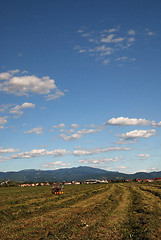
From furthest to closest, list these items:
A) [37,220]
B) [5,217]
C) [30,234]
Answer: [5,217]
[37,220]
[30,234]

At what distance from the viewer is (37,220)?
62.7 feet

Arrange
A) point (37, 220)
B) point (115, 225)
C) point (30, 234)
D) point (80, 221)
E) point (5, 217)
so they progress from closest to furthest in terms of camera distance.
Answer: point (30, 234) < point (115, 225) < point (80, 221) < point (37, 220) < point (5, 217)

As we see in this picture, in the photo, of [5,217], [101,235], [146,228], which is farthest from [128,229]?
[5,217]

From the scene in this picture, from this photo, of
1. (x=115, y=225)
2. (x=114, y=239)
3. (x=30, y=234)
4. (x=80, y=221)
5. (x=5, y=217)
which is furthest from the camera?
(x=5, y=217)

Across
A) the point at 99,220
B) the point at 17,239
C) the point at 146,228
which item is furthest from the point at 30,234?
the point at 146,228

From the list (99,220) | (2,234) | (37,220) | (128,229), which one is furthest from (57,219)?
(128,229)

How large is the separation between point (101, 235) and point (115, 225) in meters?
2.72

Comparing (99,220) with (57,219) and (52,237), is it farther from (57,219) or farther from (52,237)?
(52,237)

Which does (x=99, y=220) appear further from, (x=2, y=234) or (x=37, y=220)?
(x=2, y=234)

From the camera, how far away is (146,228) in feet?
48.6

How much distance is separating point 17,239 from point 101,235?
5.14 m

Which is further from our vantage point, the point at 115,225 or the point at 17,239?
the point at 115,225

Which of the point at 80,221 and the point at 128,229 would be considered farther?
the point at 80,221

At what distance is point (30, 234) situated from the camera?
1473 centimetres
